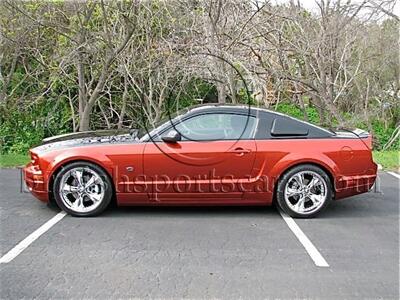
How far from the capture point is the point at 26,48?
35.6 feet

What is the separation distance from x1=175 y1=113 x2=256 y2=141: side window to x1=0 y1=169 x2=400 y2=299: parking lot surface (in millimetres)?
968

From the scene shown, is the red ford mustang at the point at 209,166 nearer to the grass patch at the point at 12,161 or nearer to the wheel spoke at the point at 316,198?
the wheel spoke at the point at 316,198

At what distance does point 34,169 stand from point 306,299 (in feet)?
11.7

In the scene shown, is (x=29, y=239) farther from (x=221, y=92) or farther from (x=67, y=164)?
Answer: (x=221, y=92)

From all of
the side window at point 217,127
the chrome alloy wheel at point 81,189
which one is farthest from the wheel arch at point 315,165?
the chrome alloy wheel at point 81,189

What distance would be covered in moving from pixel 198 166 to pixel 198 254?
4.42ft

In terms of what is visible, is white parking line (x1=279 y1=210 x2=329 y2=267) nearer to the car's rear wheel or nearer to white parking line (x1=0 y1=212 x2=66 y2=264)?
the car's rear wheel

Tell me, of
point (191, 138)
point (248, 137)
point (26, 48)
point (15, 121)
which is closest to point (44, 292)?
point (191, 138)

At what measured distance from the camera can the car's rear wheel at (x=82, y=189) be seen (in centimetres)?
521

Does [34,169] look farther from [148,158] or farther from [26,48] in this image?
[26,48]

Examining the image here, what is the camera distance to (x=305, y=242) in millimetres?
4492

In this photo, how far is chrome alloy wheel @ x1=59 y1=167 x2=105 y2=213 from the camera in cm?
523

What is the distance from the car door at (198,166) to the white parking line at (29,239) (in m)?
1.14

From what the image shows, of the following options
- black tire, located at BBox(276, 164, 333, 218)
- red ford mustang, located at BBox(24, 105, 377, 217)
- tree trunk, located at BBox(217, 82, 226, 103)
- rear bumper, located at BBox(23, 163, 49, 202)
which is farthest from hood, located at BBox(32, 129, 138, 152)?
tree trunk, located at BBox(217, 82, 226, 103)
